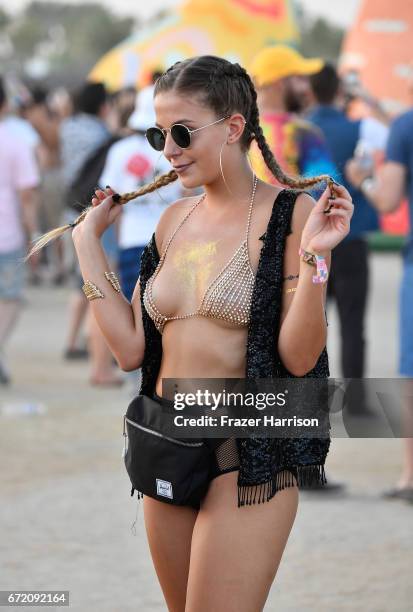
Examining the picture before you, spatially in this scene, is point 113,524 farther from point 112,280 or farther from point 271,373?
point 271,373

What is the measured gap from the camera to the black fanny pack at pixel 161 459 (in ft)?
9.73

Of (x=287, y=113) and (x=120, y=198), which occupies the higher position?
(x=287, y=113)

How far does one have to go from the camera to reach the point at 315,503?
5.96 meters

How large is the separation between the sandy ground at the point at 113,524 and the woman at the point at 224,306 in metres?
1.64

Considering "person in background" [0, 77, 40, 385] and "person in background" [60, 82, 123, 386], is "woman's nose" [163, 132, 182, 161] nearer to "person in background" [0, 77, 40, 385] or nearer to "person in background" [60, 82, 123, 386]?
"person in background" [0, 77, 40, 385]

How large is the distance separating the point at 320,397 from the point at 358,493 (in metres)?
3.23

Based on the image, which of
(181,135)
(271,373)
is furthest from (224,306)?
(181,135)

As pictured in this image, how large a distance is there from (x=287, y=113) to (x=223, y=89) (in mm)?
3696

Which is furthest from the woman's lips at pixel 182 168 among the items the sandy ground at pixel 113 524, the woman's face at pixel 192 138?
the sandy ground at pixel 113 524

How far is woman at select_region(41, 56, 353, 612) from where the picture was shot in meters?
2.89

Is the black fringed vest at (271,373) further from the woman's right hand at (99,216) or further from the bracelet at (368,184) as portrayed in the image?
the bracelet at (368,184)

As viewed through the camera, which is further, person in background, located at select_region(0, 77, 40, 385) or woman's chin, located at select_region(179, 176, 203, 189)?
person in background, located at select_region(0, 77, 40, 385)

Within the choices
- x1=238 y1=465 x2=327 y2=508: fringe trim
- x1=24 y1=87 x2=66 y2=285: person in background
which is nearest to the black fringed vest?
x1=238 y1=465 x2=327 y2=508: fringe trim

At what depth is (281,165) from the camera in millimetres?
5691
